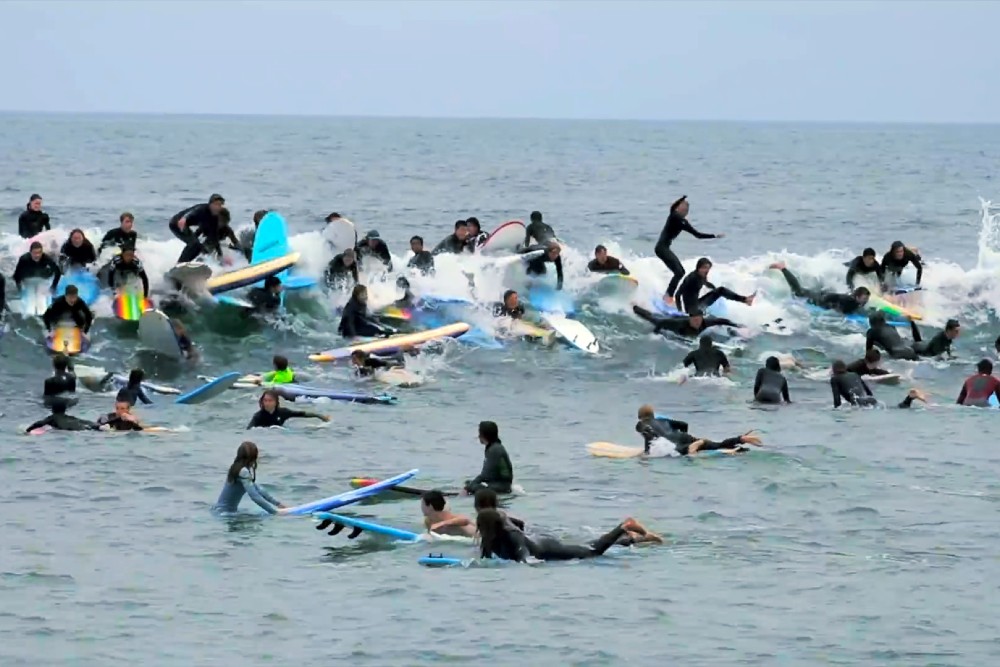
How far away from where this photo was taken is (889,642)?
49.2 ft

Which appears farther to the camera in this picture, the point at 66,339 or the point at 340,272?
the point at 340,272

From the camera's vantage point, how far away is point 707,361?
2819 centimetres

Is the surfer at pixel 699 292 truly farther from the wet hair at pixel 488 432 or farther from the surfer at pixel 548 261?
the wet hair at pixel 488 432

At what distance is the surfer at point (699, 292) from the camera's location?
3150 cm

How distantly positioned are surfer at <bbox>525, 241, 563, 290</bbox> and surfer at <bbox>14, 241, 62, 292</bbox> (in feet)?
29.7

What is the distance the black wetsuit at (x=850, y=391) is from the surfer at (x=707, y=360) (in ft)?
8.08

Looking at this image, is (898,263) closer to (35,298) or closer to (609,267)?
(609,267)

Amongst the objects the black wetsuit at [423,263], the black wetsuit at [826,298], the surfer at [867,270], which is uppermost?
the surfer at [867,270]

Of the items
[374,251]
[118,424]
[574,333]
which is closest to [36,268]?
[374,251]

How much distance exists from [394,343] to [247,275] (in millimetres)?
3736

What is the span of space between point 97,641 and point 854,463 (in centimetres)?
1090

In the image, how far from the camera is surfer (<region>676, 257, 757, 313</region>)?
31.5 metres

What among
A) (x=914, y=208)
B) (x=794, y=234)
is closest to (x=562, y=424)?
(x=794, y=234)

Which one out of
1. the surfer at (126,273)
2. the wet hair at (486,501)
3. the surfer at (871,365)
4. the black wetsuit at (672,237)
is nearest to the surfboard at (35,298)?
the surfer at (126,273)
